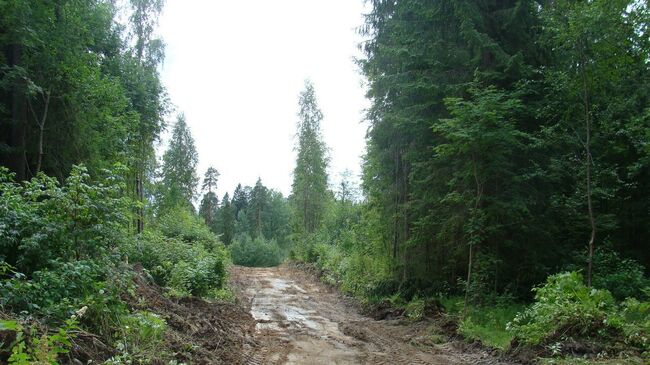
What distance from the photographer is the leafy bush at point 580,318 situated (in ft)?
22.0

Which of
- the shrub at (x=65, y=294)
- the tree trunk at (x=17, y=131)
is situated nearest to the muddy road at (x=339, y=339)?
the shrub at (x=65, y=294)

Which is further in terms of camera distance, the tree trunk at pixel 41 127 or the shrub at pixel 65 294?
the tree trunk at pixel 41 127

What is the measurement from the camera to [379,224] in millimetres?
15914

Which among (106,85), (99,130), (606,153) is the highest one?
(106,85)

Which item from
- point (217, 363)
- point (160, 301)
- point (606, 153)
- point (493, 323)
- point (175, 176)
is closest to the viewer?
point (217, 363)

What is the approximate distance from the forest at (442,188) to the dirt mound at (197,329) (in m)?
0.07

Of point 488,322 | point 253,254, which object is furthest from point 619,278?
point 253,254

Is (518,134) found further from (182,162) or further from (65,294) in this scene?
(182,162)

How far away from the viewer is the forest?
6.36 metres

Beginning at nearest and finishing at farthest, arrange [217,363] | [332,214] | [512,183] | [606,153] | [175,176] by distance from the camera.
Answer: [217,363] → [512,183] → [606,153] → [332,214] → [175,176]

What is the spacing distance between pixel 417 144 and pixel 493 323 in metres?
5.87

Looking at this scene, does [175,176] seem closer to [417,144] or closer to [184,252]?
[184,252]

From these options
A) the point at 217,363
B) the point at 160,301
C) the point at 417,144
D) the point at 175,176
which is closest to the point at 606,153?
the point at 417,144

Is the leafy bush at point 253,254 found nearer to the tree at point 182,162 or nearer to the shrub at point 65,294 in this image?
the tree at point 182,162
